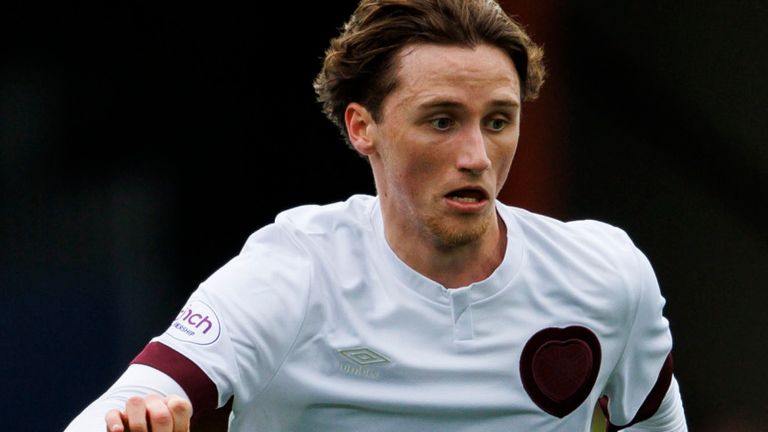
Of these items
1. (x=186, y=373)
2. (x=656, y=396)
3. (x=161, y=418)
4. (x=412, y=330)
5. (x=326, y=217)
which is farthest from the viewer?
(x=656, y=396)

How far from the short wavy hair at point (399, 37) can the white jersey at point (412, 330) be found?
27 cm

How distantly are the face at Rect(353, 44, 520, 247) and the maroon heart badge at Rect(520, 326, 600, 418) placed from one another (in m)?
0.29

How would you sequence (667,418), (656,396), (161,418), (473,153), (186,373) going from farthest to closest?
(667,418) → (656,396) → (473,153) → (186,373) → (161,418)

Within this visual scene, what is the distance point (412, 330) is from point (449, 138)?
43 centimetres

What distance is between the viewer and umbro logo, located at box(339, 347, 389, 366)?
3329 mm

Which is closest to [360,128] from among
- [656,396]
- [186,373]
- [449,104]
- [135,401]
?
[449,104]

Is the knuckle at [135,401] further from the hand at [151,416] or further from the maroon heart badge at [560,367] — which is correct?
the maroon heart badge at [560,367]

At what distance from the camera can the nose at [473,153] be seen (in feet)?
10.8

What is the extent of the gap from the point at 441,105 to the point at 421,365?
0.55 meters

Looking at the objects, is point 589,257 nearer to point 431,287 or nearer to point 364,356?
point 431,287

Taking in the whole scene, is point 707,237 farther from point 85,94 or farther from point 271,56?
point 85,94

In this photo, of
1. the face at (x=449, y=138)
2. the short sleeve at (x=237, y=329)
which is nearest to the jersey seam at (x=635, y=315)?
the face at (x=449, y=138)

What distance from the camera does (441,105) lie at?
3.31 m

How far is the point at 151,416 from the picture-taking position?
2674mm
